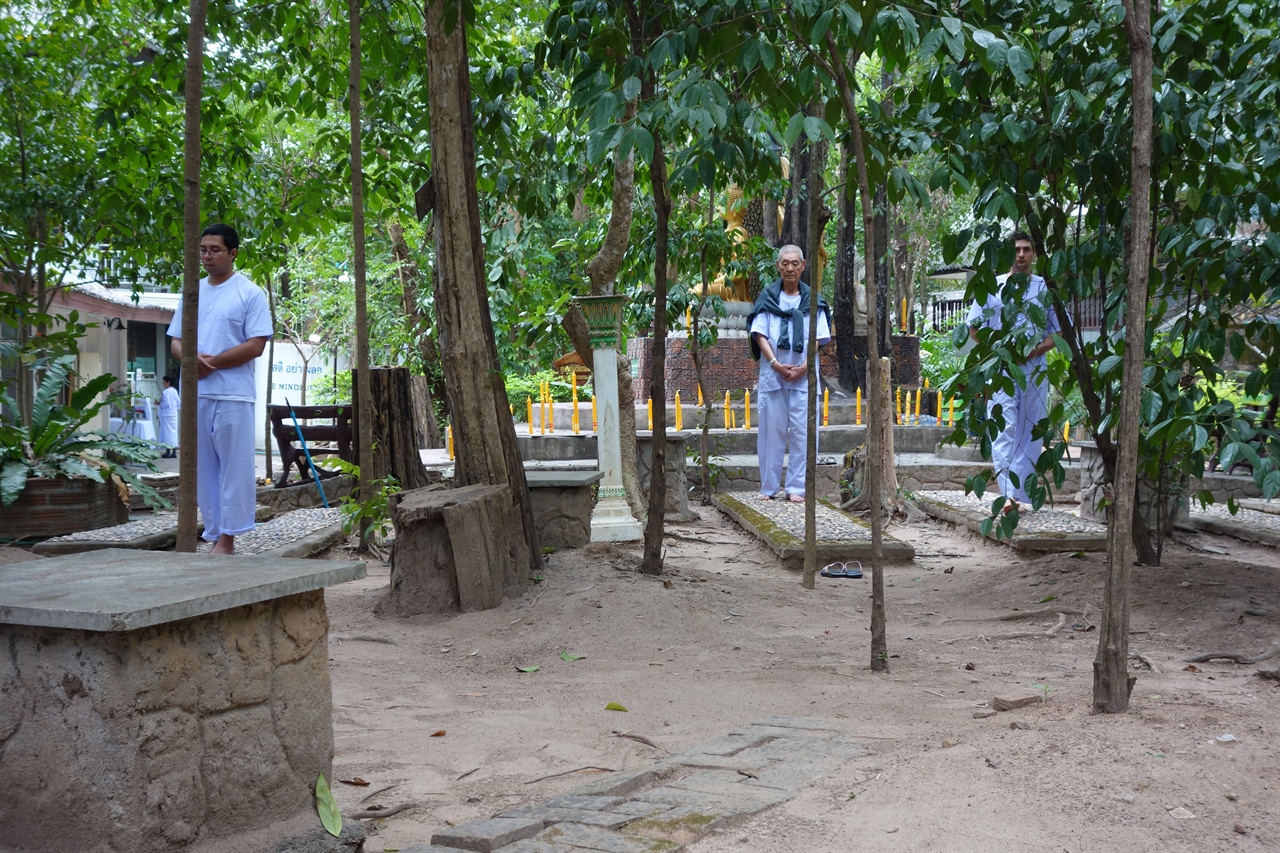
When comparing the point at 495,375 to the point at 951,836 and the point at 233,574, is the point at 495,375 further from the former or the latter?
the point at 951,836

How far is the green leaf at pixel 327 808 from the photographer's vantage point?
2730mm

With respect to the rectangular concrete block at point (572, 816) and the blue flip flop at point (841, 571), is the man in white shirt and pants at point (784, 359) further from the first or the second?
the rectangular concrete block at point (572, 816)

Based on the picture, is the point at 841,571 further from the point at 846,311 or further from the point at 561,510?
the point at 846,311

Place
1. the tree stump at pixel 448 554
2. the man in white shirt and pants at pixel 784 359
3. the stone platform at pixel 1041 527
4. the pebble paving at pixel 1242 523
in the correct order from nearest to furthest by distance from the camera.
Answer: the tree stump at pixel 448 554
the stone platform at pixel 1041 527
the pebble paving at pixel 1242 523
the man in white shirt and pants at pixel 784 359

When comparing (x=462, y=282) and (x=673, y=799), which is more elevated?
(x=462, y=282)

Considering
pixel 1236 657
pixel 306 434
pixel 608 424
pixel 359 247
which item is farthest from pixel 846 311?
pixel 1236 657

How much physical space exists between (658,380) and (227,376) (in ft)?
7.78

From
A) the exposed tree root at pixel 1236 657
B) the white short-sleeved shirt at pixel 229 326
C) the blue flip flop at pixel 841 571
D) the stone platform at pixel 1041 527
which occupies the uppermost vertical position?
the white short-sleeved shirt at pixel 229 326

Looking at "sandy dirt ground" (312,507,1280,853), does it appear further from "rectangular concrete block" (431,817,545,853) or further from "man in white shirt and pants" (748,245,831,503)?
"man in white shirt and pants" (748,245,831,503)

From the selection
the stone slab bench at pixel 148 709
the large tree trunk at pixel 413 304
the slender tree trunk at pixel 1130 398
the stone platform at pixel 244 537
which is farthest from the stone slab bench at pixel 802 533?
the large tree trunk at pixel 413 304

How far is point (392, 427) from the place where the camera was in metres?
8.41

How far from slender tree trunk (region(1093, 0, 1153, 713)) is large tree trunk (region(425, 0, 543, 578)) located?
341 centimetres

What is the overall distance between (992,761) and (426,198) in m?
4.45

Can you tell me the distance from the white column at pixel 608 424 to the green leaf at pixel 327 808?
5337 millimetres
